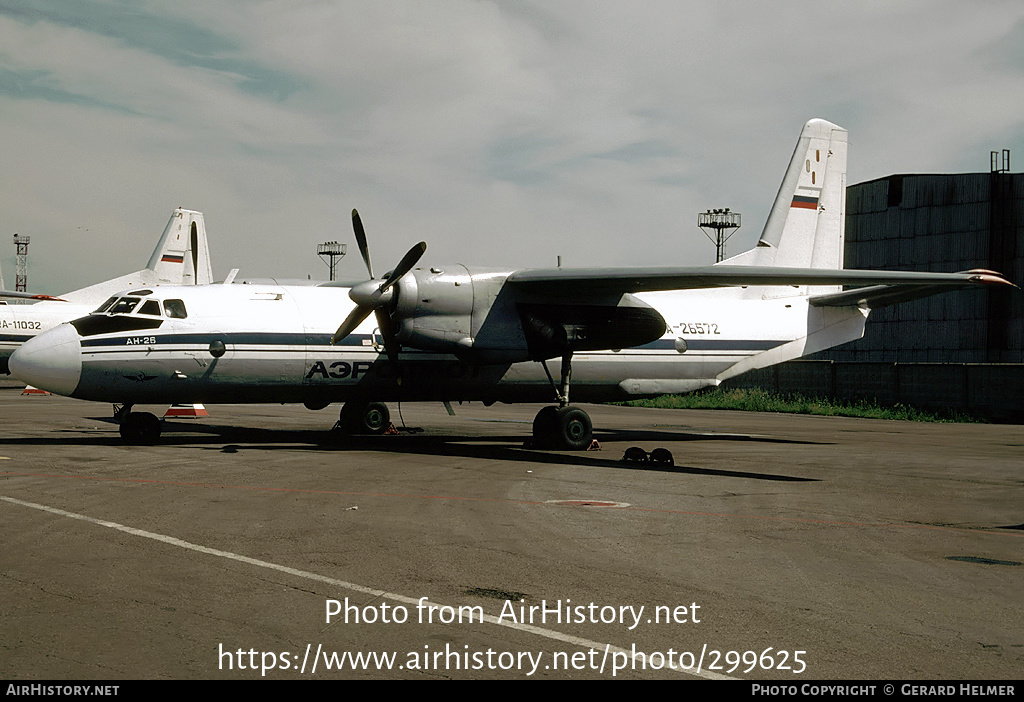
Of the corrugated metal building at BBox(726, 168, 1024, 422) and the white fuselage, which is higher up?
the corrugated metal building at BBox(726, 168, 1024, 422)

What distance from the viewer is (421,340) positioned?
19812 millimetres

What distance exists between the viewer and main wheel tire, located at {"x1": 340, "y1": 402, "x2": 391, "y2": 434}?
2512 centimetres

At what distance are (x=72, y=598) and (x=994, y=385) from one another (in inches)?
1588

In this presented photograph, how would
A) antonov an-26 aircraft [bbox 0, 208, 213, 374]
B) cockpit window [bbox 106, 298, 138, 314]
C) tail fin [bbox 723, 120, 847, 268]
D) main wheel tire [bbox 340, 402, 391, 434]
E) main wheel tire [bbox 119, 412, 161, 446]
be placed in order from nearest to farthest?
cockpit window [bbox 106, 298, 138, 314]
main wheel tire [bbox 119, 412, 161, 446]
main wheel tire [bbox 340, 402, 391, 434]
tail fin [bbox 723, 120, 847, 268]
antonov an-26 aircraft [bbox 0, 208, 213, 374]

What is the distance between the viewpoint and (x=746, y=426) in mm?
32375

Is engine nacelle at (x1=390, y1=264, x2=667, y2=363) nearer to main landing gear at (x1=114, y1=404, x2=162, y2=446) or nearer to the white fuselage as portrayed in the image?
the white fuselage

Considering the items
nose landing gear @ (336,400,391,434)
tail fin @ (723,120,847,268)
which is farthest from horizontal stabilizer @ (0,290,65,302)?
tail fin @ (723,120,847,268)

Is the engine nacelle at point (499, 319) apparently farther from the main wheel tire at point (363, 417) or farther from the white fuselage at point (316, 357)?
the main wheel tire at point (363, 417)

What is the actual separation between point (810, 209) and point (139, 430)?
2063 cm

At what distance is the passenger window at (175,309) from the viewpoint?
20562 millimetres

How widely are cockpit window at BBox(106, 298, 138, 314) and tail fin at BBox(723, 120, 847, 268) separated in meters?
17.2

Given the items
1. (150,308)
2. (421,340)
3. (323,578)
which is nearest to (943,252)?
(421,340)
